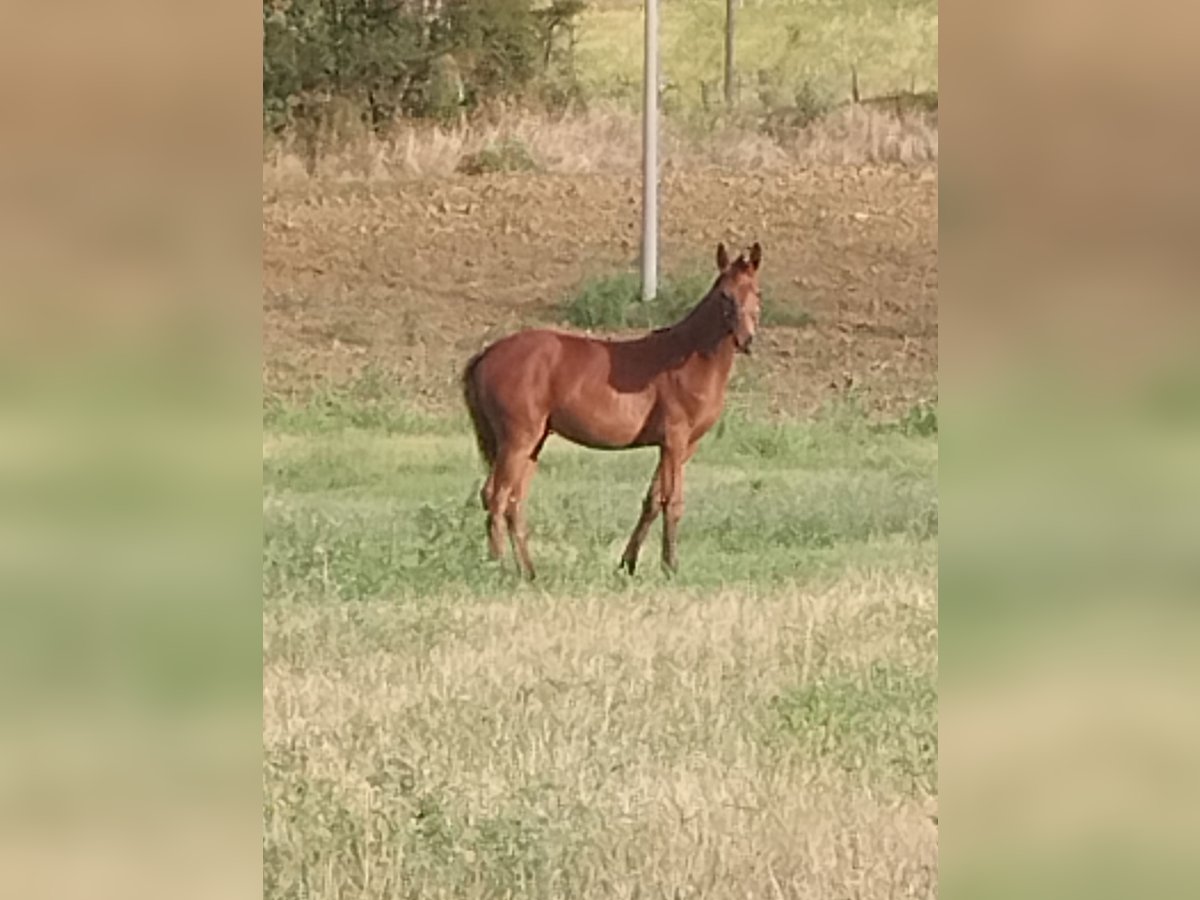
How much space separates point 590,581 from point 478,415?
0.86 ft

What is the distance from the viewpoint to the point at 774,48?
2.01m

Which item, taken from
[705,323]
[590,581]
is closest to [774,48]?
[705,323]

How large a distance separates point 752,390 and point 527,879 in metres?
0.69

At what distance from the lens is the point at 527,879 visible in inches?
78.0

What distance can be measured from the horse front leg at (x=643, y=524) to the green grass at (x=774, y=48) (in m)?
0.50

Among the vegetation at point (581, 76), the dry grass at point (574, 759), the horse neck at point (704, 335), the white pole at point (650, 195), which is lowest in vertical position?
the dry grass at point (574, 759)

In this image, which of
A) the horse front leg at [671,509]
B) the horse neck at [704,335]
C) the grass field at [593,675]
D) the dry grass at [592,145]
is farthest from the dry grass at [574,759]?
the dry grass at [592,145]

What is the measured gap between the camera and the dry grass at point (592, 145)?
201 cm

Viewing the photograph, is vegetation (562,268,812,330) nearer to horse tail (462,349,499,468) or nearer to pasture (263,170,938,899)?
pasture (263,170,938,899)

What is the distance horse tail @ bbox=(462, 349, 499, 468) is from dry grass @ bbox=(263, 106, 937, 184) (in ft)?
0.85
